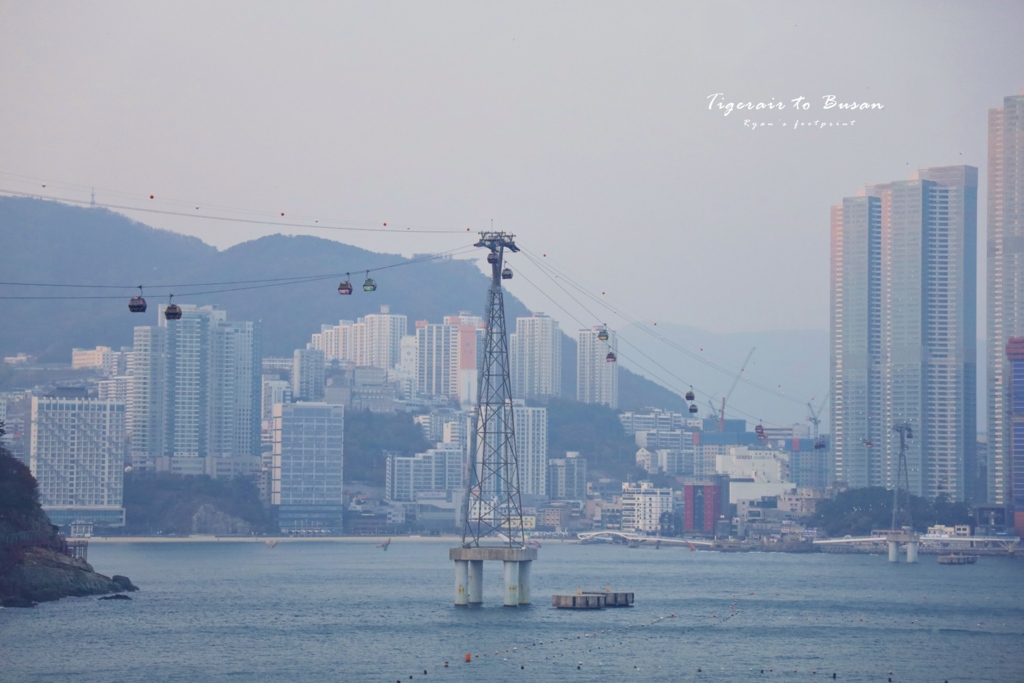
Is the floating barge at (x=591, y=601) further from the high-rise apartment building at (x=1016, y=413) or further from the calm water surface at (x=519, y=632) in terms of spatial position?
the high-rise apartment building at (x=1016, y=413)

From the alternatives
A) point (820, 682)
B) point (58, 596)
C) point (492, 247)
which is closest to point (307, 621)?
point (58, 596)

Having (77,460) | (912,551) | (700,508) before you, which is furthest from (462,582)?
(77,460)

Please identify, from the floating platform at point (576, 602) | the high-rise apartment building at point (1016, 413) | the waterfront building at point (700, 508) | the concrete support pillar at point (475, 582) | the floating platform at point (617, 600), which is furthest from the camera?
the waterfront building at point (700, 508)

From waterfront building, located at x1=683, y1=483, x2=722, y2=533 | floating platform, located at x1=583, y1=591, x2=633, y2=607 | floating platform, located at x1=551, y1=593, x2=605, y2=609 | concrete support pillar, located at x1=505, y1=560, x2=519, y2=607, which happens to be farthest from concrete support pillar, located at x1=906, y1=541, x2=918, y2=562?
concrete support pillar, located at x1=505, y1=560, x2=519, y2=607

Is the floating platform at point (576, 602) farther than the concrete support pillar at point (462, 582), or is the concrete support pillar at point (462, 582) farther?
the floating platform at point (576, 602)

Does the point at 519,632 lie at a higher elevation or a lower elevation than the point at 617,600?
higher

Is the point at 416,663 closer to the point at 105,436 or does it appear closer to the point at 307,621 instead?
the point at 307,621

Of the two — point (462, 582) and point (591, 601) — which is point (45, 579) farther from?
point (591, 601)

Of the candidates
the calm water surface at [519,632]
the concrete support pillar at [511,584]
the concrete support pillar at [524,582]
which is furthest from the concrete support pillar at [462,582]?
the concrete support pillar at [524,582]
